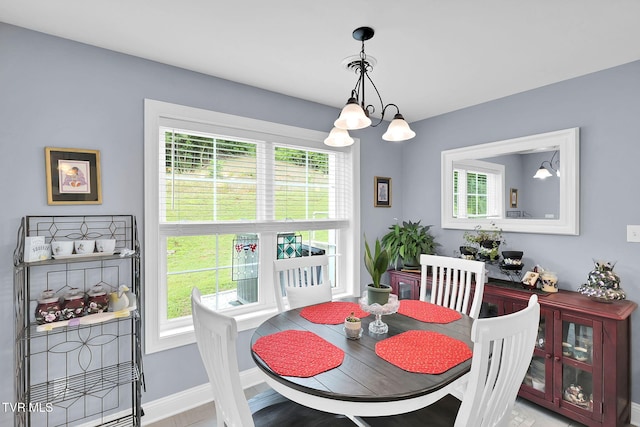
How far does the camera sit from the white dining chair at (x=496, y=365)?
1.00 meters

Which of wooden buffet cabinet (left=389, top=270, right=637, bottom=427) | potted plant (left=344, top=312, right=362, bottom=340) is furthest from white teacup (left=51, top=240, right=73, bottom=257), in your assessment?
wooden buffet cabinet (left=389, top=270, right=637, bottom=427)

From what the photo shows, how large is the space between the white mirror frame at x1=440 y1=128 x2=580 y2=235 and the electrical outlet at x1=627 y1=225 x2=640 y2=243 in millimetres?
283

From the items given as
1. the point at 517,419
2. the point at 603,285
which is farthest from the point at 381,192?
the point at 517,419

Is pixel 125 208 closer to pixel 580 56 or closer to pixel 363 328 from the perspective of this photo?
pixel 363 328

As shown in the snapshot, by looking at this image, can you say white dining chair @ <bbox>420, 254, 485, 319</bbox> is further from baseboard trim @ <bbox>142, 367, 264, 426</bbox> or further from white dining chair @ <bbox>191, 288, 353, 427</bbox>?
baseboard trim @ <bbox>142, 367, 264, 426</bbox>

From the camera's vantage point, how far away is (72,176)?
190cm

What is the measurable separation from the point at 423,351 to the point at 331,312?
664 millimetres

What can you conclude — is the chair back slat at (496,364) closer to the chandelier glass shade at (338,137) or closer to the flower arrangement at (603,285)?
the chandelier glass shade at (338,137)

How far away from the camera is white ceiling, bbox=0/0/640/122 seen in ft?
5.23

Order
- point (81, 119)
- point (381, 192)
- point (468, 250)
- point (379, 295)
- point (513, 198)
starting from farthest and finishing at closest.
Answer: point (381, 192) → point (468, 250) → point (513, 198) → point (81, 119) → point (379, 295)

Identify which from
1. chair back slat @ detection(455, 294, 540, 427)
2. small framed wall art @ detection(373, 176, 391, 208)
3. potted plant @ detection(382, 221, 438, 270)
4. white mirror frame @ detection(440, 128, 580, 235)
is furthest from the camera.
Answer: small framed wall art @ detection(373, 176, 391, 208)

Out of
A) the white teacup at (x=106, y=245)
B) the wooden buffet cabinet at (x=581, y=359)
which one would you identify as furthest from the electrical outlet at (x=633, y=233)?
the white teacup at (x=106, y=245)

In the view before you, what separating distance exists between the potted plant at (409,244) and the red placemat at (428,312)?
1148mm

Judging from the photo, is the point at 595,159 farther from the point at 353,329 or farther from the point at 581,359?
the point at 353,329
